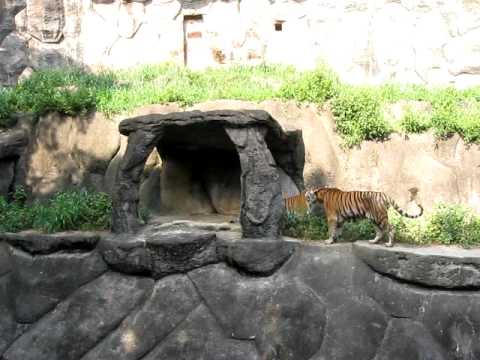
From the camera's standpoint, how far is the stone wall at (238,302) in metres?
6.87

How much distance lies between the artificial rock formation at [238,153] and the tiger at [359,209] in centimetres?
65

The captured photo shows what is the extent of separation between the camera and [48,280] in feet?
26.3

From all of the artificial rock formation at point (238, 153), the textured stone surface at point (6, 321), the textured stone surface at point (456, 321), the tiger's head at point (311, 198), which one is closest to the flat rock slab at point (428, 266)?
the textured stone surface at point (456, 321)

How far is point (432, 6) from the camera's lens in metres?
14.6

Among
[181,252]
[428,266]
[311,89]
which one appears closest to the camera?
[428,266]

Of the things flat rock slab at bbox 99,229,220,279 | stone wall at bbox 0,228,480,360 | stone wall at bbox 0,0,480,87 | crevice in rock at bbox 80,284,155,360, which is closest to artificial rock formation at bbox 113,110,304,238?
stone wall at bbox 0,228,480,360

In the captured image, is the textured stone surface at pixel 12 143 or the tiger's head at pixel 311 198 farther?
the textured stone surface at pixel 12 143

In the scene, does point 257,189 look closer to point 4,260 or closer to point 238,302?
point 238,302

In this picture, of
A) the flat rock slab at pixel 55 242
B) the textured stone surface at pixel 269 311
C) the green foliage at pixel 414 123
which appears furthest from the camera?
the green foliage at pixel 414 123

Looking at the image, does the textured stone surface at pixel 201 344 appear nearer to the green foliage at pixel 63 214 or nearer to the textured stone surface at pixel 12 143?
the green foliage at pixel 63 214

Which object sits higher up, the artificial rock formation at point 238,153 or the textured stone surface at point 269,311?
the artificial rock formation at point 238,153

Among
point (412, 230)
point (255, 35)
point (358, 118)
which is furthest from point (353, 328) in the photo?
point (255, 35)

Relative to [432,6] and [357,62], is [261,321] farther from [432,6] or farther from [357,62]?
[432,6]

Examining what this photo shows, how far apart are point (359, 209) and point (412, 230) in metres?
1.03
